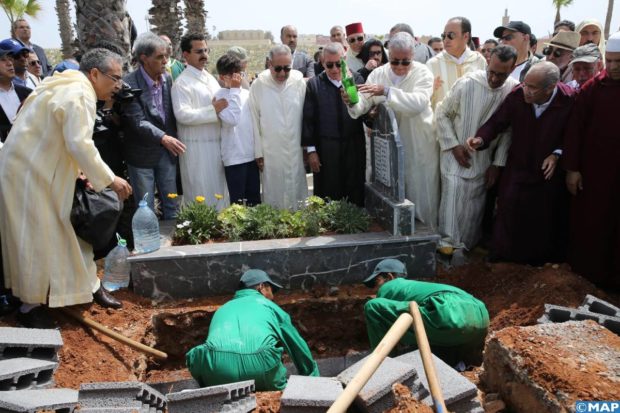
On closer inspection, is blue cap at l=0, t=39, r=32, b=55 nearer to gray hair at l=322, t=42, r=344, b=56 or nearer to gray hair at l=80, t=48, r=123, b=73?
gray hair at l=80, t=48, r=123, b=73

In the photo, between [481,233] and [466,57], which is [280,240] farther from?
[466,57]

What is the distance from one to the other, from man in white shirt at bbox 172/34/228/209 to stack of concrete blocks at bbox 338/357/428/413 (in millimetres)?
3247

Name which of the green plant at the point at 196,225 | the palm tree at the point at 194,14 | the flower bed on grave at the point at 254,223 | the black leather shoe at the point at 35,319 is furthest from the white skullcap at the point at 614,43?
the palm tree at the point at 194,14

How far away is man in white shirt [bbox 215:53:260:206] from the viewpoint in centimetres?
528

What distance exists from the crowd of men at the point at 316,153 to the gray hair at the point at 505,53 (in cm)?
2

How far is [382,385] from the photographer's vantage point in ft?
8.63

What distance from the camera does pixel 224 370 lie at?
9.94 ft

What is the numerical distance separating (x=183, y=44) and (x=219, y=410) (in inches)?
160

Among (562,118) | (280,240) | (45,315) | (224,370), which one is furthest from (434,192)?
(45,315)

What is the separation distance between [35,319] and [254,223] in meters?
1.97

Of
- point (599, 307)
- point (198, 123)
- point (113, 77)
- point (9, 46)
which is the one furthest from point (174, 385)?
point (599, 307)

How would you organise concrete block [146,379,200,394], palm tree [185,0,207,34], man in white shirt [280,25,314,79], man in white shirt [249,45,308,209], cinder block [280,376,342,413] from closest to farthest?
cinder block [280,376,342,413] → concrete block [146,379,200,394] → man in white shirt [249,45,308,209] → man in white shirt [280,25,314,79] → palm tree [185,0,207,34]

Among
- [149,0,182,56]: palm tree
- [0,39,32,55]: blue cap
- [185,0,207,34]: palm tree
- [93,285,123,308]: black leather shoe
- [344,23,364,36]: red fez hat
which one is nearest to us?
[93,285,123,308]: black leather shoe

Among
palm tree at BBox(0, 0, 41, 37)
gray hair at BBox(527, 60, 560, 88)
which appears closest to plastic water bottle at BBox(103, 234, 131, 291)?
gray hair at BBox(527, 60, 560, 88)
